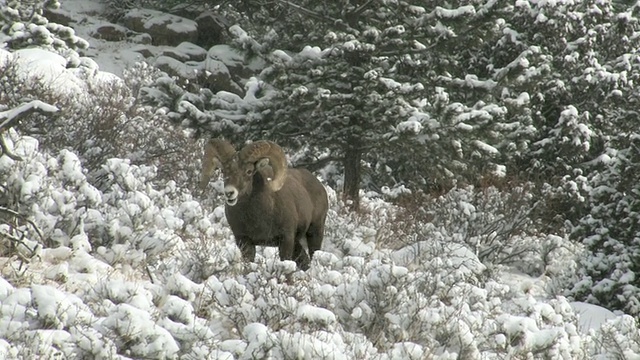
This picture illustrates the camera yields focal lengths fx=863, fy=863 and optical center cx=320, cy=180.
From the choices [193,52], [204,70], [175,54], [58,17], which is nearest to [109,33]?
[58,17]

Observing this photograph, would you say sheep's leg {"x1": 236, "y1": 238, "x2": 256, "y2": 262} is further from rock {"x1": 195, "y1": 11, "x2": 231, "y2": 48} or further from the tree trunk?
rock {"x1": 195, "y1": 11, "x2": 231, "y2": 48}

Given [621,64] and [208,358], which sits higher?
[208,358]

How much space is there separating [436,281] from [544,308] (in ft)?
3.32

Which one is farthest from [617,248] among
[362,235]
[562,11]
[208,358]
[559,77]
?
[559,77]

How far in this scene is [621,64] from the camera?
20.9 metres

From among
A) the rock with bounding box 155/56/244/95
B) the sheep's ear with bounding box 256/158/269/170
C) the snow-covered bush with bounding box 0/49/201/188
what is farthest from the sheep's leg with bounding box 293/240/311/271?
the rock with bounding box 155/56/244/95

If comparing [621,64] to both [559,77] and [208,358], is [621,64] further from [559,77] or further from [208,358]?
[208,358]

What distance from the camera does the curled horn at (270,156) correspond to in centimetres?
934

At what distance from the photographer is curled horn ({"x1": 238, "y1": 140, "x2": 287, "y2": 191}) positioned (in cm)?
934

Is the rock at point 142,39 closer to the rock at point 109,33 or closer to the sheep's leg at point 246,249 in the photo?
the rock at point 109,33

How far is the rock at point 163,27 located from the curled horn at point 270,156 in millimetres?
22496

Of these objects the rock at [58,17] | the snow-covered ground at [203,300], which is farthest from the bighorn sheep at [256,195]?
Answer: the rock at [58,17]

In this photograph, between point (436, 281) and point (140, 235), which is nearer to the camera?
point (436, 281)

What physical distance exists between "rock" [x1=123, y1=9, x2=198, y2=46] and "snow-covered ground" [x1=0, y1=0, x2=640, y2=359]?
20.9m
